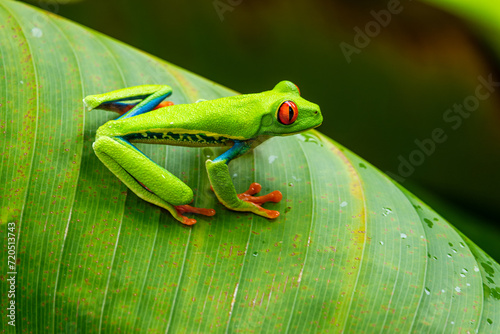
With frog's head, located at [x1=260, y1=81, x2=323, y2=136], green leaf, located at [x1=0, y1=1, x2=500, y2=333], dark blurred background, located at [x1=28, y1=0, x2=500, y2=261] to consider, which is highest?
dark blurred background, located at [x1=28, y1=0, x2=500, y2=261]

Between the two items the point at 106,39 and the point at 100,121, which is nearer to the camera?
the point at 100,121

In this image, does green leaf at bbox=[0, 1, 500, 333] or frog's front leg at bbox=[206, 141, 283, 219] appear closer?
green leaf at bbox=[0, 1, 500, 333]

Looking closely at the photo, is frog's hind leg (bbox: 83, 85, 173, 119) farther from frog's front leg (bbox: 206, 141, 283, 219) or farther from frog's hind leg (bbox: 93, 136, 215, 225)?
frog's front leg (bbox: 206, 141, 283, 219)

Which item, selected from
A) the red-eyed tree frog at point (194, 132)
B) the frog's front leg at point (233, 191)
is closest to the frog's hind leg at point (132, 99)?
the red-eyed tree frog at point (194, 132)

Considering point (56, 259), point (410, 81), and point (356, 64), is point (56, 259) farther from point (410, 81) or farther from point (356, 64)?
point (410, 81)

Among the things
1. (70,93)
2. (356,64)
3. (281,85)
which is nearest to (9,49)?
(70,93)

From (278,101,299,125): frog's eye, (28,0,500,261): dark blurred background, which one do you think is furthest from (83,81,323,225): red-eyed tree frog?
(28,0,500,261): dark blurred background
